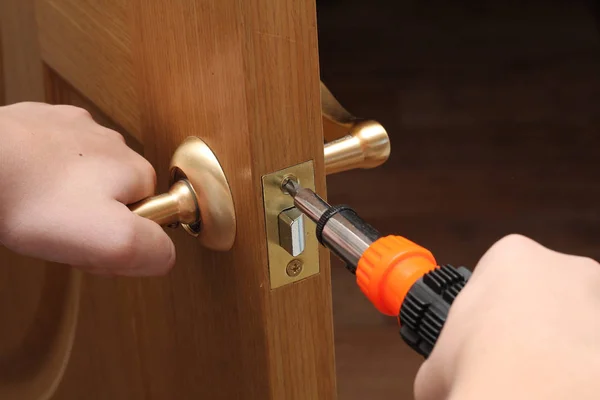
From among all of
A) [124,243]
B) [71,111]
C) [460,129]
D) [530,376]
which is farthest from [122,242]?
[460,129]

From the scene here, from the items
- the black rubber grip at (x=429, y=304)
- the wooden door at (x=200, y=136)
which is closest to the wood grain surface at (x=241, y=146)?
the wooden door at (x=200, y=136)

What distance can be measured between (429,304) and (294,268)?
0.12 m

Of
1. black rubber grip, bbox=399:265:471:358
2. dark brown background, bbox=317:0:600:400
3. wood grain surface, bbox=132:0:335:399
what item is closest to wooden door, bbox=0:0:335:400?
wood grain surface, bbox=132:0:335:399

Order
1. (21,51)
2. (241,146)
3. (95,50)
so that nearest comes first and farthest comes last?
(241,146) < (95,50) < (21,51)

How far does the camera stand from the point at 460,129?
6.55ft

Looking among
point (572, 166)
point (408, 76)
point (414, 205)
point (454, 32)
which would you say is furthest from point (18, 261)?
point (454, 32)

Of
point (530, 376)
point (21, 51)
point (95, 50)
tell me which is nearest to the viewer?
point (530, 376)

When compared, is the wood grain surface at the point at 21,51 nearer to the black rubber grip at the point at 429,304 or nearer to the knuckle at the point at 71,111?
the knuckle at the point at 71,111

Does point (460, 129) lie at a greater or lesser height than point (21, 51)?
lesser

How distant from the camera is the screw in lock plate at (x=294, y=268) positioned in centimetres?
43

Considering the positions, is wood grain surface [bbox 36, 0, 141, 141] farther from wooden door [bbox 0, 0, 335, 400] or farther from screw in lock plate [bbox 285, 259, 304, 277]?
screw in lock plate [bbox 285, 259, 304, 277]

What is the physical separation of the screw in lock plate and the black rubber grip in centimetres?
10

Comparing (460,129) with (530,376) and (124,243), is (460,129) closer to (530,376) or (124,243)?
(124,243)

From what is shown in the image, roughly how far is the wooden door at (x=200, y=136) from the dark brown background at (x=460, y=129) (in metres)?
0.85
